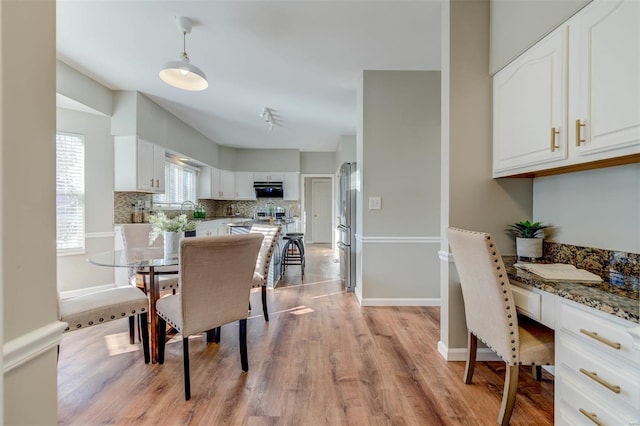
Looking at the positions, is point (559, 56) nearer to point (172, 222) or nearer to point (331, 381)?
point (331, 381)

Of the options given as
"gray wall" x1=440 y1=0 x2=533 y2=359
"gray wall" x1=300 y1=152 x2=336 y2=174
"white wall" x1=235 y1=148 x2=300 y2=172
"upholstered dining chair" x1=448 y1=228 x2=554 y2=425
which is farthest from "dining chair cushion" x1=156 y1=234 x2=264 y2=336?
"gray wall" x1=300 y1=152 x2=336 y2=174

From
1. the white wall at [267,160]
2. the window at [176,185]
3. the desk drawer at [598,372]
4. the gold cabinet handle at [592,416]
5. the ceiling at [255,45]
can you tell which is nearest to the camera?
the desk drawer at [598,372]

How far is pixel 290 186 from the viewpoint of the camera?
701cm

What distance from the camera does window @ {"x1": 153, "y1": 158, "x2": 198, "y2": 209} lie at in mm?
4730

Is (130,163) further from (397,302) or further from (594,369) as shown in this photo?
(594,369)

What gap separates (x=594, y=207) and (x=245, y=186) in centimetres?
647

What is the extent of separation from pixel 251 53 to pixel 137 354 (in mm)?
2814

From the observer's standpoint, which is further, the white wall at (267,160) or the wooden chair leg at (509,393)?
the white wall at (267,160)

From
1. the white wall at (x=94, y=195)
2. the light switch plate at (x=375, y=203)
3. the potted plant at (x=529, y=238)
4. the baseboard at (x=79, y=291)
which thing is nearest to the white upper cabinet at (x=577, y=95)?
the potted plant at (x=529, y=238)

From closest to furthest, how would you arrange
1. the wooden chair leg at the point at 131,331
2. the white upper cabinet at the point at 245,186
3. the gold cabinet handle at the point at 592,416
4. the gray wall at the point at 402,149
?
the gold cabinet handle at the point at 592,416 → the wooden chair leg at the point at 131,331 → the gray wall at the point at 402,149 → the white upper cabinet at the point at 245,186

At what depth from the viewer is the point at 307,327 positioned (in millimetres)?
2561

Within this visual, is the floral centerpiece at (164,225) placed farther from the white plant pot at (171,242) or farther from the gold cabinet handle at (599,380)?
the gold cabinet handle at (599,380)

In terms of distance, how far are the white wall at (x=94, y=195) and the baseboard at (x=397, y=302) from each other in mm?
3360

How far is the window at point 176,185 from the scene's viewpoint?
4.73m
